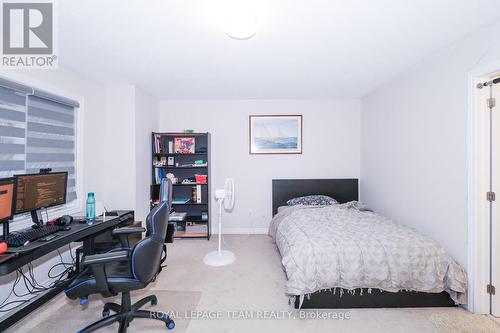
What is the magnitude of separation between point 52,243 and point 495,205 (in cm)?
369

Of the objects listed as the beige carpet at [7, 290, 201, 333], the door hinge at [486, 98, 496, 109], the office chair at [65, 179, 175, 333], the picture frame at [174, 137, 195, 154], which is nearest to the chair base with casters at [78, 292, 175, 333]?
the office chair at [65, 179, 175, 333]

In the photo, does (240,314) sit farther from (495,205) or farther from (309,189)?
(309,189)

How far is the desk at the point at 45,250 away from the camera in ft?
5.26

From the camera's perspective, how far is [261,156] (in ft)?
14.6

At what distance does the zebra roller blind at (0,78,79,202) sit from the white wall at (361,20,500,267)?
4208 mm

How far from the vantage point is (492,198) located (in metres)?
2.06

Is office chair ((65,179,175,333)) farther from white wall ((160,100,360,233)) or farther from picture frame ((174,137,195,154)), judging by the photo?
white wall ((160,100,360,233))

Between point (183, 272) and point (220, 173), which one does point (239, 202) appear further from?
point (183, 272)

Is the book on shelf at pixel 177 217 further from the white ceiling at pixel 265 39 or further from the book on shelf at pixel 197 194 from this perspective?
the white ceiling at pixel 265 39

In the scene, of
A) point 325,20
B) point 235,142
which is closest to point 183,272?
point 235,142

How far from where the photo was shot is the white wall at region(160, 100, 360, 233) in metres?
4.43

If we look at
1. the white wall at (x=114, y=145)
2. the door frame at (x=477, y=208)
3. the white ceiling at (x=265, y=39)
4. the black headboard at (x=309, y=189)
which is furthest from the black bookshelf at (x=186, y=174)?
the door frame at (x=477, y=208)

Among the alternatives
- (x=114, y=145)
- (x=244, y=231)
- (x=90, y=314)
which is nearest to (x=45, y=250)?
(x=90, y=314)

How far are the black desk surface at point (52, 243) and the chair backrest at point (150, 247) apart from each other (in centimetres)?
75
